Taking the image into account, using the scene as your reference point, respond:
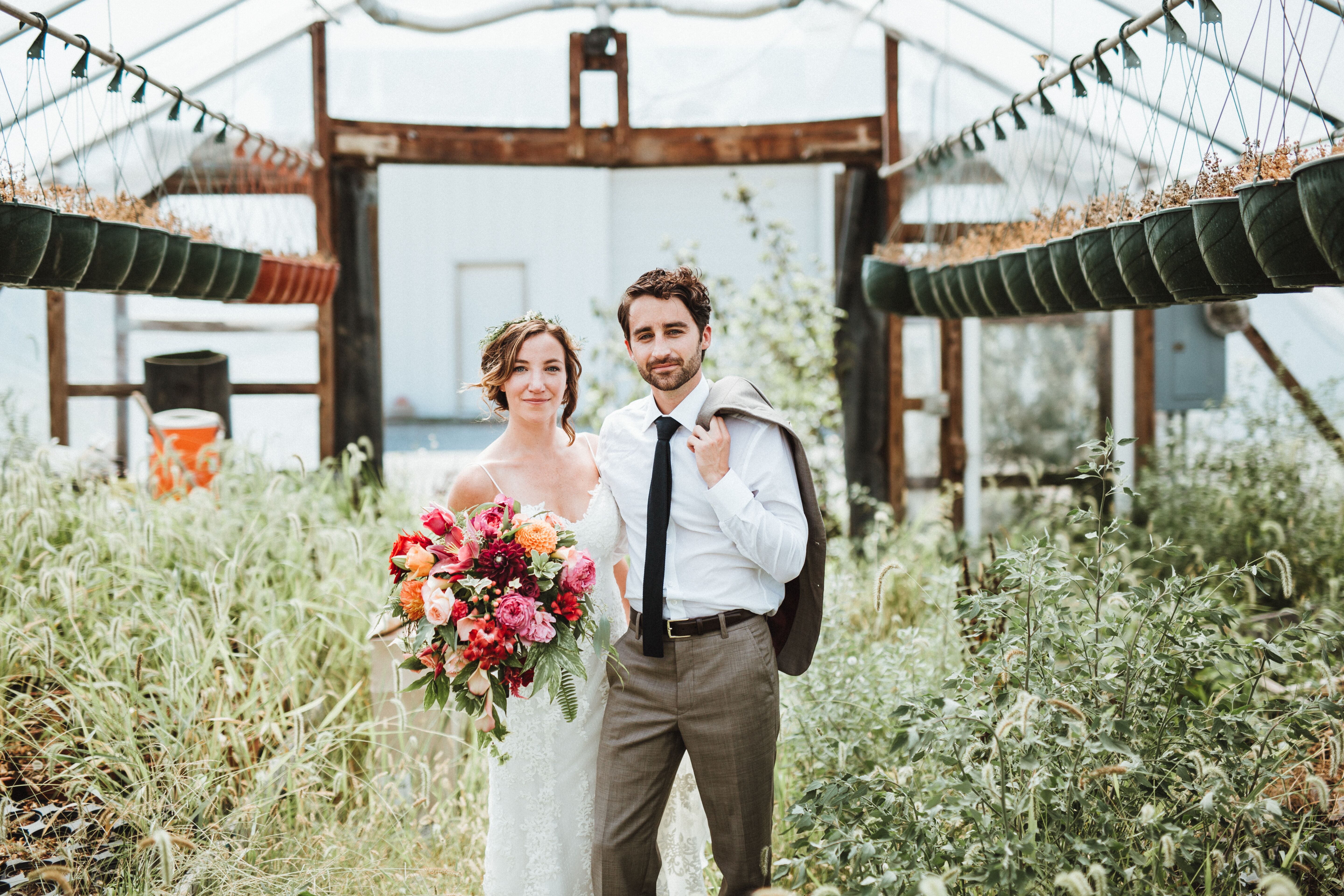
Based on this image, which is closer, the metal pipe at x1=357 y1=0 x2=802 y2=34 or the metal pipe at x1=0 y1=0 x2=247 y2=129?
the metal pipe at x1=0 y1=0 x2=247 y2=129

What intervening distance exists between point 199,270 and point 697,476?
2.24 meters

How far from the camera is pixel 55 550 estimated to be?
12.0ft

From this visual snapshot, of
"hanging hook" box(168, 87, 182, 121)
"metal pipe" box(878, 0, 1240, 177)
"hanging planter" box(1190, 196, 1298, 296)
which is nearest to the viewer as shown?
"hanging planter" box(1190, 196, 1298, 296)

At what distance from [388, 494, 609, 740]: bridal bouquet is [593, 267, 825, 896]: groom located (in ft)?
0.61

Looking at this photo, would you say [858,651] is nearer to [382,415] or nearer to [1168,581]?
[1168,581]

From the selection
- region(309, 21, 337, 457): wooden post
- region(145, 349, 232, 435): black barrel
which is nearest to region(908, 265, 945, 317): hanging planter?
region(309, 21, 337, 457): wooden post

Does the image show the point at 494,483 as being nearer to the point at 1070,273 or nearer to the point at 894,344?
the point at 1070,273

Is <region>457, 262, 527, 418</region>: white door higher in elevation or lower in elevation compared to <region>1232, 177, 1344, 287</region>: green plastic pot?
higher

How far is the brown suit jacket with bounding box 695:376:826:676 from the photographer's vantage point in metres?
2.56

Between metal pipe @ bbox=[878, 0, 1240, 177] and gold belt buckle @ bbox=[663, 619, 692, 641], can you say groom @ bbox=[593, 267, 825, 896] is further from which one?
metal pipe @ bbox=[878, 0, 1240, 177]

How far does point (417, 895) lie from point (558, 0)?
529 cm

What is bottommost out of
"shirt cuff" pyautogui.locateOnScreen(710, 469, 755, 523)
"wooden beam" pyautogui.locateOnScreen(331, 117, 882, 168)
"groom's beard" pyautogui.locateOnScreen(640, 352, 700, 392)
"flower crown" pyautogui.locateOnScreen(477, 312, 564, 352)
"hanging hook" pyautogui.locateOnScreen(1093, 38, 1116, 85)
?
"shirt cuff" pyautogui.locateOnScreen(710, 469, 755, 523)

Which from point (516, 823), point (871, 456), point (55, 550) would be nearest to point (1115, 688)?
point (516, 823)

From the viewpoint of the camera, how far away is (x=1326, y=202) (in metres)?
1.71
